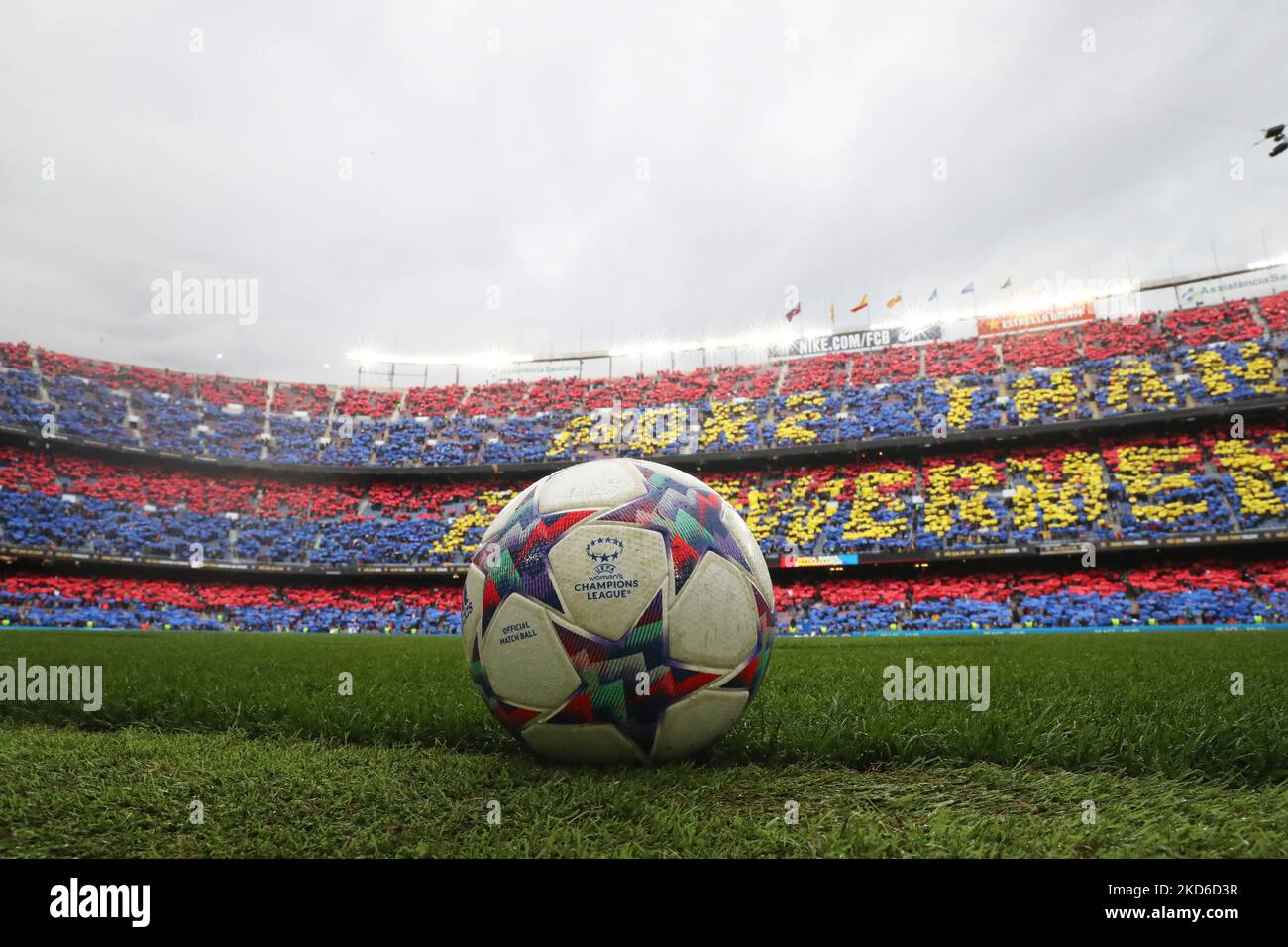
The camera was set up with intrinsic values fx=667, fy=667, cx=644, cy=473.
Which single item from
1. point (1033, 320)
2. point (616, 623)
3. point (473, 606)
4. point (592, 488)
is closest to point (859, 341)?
point (1033, 320)

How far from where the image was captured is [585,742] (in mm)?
2812

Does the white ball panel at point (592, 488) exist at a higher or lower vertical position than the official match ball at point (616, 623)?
higher

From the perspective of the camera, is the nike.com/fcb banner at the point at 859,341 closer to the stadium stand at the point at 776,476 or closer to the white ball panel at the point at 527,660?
the stadium stand at the point at 776,476

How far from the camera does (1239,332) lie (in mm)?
30938

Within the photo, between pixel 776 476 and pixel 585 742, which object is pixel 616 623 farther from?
pixel 776 476

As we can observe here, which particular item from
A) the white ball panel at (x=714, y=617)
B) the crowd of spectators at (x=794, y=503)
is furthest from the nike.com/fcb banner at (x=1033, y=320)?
the white ball panel at (x=714, y=617)

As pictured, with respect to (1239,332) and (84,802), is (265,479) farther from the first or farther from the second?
(1239,332)

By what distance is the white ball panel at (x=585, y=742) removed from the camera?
2781 millimetres

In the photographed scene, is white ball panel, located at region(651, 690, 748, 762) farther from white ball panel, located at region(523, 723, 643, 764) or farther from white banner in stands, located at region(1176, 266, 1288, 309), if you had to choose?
white banner in stands, located at region(1176, 266, 1288, 309)

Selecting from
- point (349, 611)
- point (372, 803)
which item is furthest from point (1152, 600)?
point (349, 611)

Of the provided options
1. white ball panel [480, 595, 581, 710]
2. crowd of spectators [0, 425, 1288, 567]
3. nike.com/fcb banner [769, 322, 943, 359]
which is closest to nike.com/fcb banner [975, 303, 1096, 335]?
nike.com/fcb banner [769, 322, 943, 359]

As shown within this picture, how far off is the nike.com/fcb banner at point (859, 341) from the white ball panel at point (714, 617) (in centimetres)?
3942

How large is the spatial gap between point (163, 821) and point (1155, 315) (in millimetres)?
43624

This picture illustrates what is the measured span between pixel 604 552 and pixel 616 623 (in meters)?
0.30
